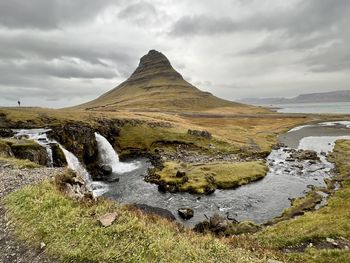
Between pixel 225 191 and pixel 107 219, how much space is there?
134 feet

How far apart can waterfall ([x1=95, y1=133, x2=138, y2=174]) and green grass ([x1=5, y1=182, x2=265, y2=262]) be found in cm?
5205

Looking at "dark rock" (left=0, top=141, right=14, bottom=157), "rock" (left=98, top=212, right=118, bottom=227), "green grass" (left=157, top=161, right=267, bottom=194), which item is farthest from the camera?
"green grass" (left=157, top=161, right=267, bottom=194)

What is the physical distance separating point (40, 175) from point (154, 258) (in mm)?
17248

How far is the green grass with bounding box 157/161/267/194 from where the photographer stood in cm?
5664

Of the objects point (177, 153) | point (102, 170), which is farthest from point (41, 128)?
point (177, 153)

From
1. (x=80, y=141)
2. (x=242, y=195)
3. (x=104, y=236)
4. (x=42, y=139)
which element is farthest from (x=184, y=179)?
(x=104, y=236)

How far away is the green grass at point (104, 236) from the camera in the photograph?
15.1 m

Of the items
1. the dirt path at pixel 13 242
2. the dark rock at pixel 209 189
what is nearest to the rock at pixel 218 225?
the dark rock at pixel 209 189

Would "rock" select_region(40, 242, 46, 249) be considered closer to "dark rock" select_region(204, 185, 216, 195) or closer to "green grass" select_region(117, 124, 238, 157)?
"dark rock" select_region(204, 185, 216, 195)

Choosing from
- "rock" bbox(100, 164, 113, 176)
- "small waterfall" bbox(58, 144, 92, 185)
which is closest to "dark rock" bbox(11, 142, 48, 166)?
"small waterfall" bbox(58, 144, 92, 185)

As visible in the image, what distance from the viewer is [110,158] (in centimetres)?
7725

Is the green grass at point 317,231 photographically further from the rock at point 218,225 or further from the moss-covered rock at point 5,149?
the moss-covered rock at point 5,149

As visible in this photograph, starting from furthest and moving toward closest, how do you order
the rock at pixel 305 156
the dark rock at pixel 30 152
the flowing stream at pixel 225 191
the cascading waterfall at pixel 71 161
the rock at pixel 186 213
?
the rock at pixel 305 156 < the cascading waterfall at pixel 71 161 < the dark rock at pixel 30 152 < the flowing stream at pixel 225 191 < the rock at pixel 186 213

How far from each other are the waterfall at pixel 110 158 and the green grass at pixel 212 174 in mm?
10239
